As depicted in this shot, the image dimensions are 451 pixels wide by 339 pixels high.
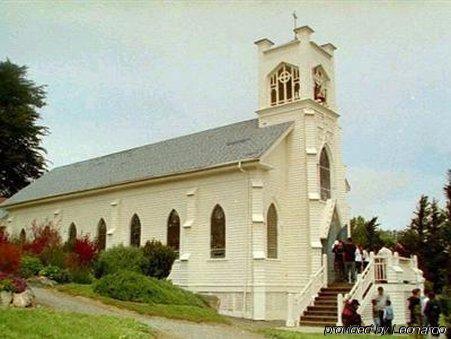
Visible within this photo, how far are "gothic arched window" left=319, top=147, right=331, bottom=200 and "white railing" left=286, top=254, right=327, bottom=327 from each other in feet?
13.2

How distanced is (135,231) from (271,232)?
868 centimetres

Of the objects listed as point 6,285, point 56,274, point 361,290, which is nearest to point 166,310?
point 6,285

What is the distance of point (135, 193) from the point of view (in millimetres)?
31703

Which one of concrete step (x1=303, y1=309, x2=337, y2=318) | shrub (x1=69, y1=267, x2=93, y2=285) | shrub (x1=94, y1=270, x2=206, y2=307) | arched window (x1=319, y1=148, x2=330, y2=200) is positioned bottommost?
concrete step (x1=303, y1=309, x2=337, y2=318)

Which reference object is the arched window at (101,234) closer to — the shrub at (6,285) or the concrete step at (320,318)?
the concrete step at (320,318)

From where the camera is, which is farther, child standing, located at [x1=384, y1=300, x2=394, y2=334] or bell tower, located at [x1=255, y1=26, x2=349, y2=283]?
bell tower, located at [x1=255, y1=26, x2=349, y2=283]

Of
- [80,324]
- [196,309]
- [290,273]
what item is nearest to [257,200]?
[290,273]

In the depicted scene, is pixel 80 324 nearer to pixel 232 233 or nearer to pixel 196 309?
pixel 196 309

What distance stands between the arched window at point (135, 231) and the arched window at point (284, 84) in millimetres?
9972

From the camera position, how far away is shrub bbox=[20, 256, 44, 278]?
79.5 ft

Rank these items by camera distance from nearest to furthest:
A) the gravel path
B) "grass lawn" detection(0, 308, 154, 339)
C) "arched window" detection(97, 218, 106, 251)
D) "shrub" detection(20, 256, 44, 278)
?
"grass lawn" detection(0, 308, 154, 339), the gravel path, "shrub" detection(20, 256, 44, 278), "arched window" detection(97, 218, 106, 251)

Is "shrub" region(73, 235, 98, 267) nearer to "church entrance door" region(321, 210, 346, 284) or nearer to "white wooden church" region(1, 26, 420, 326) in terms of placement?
"white wooden church" region(1, 26, 420, 326)

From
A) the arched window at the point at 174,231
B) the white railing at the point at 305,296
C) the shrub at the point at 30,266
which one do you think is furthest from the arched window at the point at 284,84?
the shrub at the point at 30,266

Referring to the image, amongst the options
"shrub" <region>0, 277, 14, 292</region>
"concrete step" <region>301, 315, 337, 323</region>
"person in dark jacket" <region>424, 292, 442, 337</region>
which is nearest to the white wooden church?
"concrete step" <region>301, 315, 337, 323</region>
